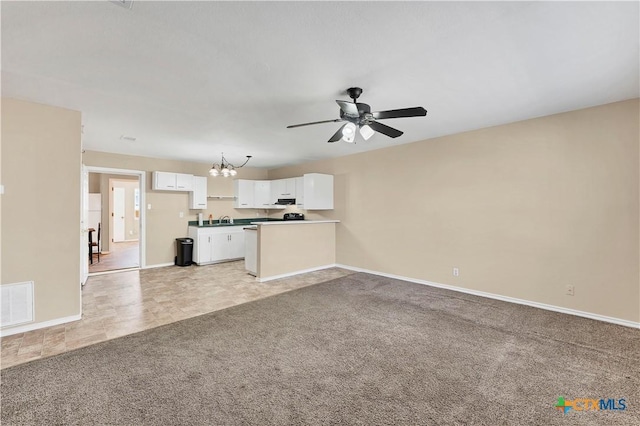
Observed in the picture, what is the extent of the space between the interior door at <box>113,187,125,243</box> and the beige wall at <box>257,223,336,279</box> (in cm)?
852

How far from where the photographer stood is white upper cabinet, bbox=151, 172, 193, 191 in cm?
610

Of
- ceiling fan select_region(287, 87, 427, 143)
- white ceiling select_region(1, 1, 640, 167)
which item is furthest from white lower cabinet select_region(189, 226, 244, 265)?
ceiling fan select_region(287, 87, 427, 143)

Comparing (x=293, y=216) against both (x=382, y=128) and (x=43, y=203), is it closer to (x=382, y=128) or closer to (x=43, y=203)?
(x=382, y=128)

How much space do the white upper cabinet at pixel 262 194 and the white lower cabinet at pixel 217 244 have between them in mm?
956

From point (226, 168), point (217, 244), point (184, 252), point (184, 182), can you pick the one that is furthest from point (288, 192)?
point (184, 252)

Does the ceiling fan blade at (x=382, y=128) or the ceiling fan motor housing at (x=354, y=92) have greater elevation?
the ceiling fan motor housing at (x=354, y=92)

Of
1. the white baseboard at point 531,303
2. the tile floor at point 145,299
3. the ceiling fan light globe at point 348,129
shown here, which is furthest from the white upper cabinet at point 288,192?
the ceiling fan light globe at point 348,129

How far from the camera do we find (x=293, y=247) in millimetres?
5660

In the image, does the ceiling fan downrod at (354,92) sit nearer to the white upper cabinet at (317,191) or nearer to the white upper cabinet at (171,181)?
the white upper cabinet at (317,191)

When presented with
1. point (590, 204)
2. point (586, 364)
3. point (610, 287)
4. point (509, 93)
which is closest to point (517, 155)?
point (590, 204)

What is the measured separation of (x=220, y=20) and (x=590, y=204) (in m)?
4.42

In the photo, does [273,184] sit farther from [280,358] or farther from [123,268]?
[280,358]

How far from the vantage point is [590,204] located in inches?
132

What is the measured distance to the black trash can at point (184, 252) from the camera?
6.31 m
